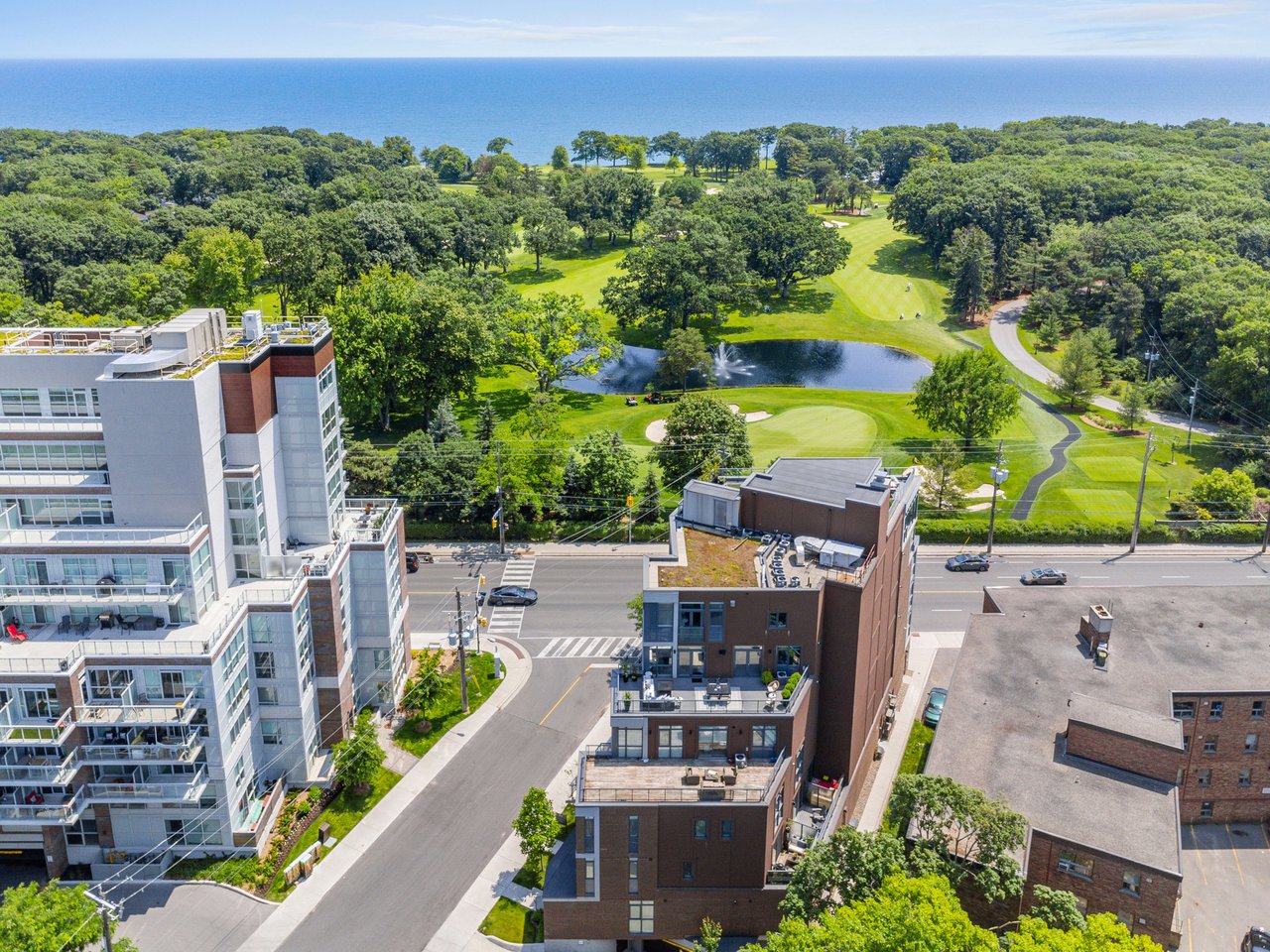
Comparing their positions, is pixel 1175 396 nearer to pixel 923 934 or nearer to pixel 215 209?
pixel 923 934

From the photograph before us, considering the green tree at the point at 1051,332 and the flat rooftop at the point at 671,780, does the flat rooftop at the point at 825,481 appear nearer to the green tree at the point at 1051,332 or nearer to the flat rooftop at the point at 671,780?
the flat rooftop at the point at 671,780

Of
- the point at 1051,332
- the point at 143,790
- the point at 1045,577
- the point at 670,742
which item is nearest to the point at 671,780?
the point at 670,742

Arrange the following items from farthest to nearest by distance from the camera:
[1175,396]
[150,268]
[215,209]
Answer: [215,209] → [150,268] → [1175,396]

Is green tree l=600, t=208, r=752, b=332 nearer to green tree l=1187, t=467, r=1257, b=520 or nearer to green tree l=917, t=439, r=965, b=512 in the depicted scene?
green tree l=917, t=439, r=965, b=512

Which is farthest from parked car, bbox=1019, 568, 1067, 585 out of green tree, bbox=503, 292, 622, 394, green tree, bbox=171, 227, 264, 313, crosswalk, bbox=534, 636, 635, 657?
green tree, bbox=171, 227, 264, 313

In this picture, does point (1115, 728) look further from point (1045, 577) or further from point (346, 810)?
point (346, 810)

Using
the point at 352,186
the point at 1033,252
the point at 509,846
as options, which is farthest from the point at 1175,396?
the point at 352,186

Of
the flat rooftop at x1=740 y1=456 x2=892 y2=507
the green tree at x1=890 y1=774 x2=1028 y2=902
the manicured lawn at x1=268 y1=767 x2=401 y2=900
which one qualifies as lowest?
the manicured lawn at x1=268 y1=767 x2=401 y2=900
